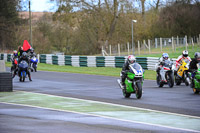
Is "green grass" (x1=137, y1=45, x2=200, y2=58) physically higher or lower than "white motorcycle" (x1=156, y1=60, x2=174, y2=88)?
higher

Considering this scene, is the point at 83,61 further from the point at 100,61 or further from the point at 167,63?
the point at 167,63

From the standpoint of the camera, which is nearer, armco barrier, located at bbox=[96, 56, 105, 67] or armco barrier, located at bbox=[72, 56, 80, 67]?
armco barrier, located at bbox=[96, 56, 105, 67]

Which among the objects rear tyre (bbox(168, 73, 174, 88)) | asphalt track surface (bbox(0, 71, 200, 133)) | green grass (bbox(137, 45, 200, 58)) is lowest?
asphalt track surface (bbox(0, 71, 200, 133))

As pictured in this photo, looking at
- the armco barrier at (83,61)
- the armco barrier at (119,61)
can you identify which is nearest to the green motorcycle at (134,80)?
the armco barrier at (119,61)

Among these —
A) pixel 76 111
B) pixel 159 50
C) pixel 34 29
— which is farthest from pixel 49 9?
pixel 76 111

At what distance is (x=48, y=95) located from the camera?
53.6ft

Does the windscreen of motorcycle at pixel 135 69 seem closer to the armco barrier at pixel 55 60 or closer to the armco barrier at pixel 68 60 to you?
the armco barrier at pixel 68 60

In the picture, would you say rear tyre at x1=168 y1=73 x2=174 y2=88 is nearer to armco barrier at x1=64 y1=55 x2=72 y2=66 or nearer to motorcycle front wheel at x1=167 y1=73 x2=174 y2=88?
motorcycle front wheel at x1=167 y1=73 x2=174 y2=88

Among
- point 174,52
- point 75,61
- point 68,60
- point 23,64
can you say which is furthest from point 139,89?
point 174,52

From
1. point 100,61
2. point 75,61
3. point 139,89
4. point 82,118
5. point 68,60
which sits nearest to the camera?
point 82,118

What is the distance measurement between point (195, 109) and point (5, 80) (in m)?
8.26

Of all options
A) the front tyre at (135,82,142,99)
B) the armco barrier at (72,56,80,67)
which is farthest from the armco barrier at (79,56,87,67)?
the front tyre at (135,82,142,99)

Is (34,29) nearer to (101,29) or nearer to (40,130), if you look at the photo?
(101,29)

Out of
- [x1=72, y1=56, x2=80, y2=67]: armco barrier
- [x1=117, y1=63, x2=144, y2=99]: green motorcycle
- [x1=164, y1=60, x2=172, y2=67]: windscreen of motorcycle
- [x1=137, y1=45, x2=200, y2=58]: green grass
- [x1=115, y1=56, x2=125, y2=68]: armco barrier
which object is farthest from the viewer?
[x1=72, y1=56, x2=80, y2=67]: armco barrier
